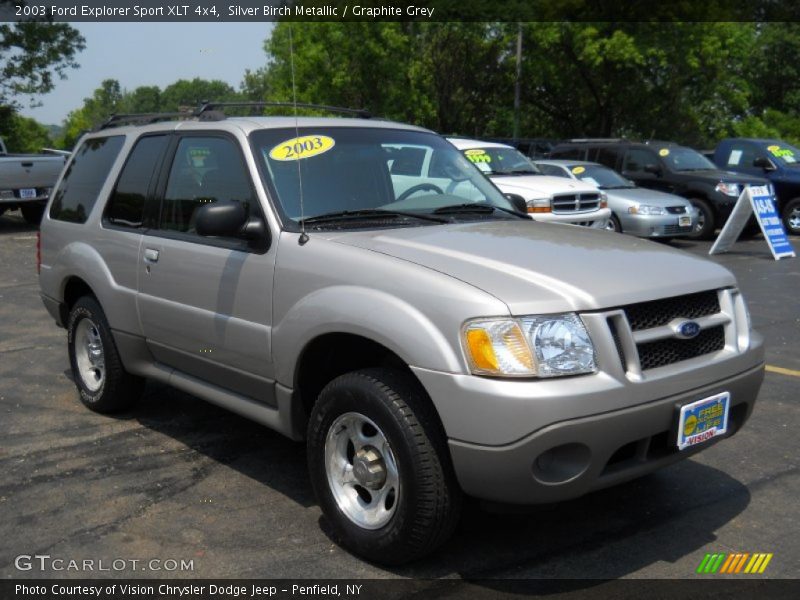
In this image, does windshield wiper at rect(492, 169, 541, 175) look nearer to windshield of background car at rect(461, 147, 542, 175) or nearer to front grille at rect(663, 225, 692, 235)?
windshield of background car at rect(461, 147, 542, 175)

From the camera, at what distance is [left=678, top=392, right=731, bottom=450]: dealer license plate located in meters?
3.43

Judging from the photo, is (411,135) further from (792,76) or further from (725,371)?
(792,76)

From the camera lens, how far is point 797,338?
7848 mm

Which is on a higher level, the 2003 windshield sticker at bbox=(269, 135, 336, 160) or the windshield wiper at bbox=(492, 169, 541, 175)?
the 2003 windshield sticker at bbox=(269, 135, 336, 160)

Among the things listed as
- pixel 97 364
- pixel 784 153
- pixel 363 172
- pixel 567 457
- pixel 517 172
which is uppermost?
pixel 363 172

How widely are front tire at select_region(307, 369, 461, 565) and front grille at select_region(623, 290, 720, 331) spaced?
871mm

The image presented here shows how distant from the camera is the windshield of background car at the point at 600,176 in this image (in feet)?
51.4

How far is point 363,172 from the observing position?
4531mm

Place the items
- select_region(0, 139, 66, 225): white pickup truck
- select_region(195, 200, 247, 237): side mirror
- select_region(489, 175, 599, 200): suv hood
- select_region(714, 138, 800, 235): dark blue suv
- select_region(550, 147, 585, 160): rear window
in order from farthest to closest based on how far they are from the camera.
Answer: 1. select_region(550, 147, 585, 160): rear window
2. select_region(714, 138, 800, 235): dark blue suv
3. select_region(0, 139, 66, 225): white pickup truck
4. select_region(489, 175, 599, 200): suv hood
5. select_region(195, 200, 247, 237): side mirror

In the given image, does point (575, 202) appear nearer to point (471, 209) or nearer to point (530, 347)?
point (471, 209)

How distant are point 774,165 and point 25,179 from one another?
46.5ft

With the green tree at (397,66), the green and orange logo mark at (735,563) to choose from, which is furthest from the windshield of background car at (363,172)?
the green tree at (397,66)

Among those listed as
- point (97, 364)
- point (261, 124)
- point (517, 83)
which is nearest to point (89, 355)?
point (97, 364)
